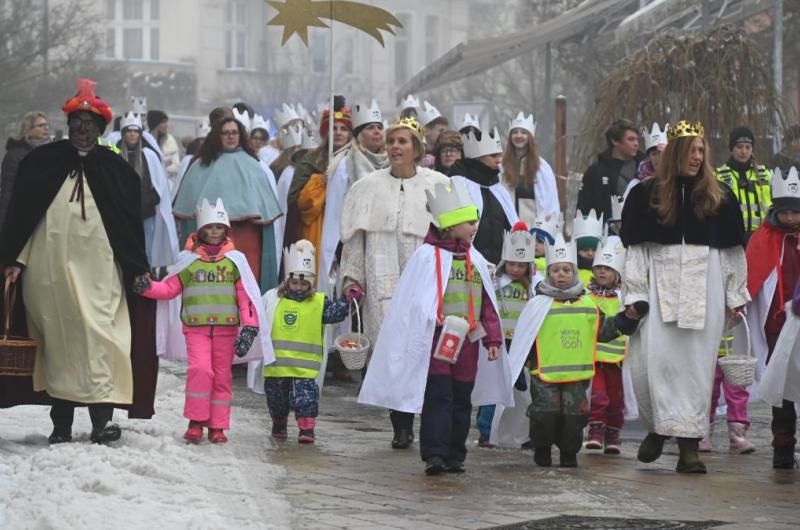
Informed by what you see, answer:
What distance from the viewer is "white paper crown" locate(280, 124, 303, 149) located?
61.4 feet

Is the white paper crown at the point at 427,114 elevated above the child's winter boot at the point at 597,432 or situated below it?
above

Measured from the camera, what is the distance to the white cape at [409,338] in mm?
11492

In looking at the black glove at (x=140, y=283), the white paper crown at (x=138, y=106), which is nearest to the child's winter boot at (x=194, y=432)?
the black glove at (x=140, y=283)

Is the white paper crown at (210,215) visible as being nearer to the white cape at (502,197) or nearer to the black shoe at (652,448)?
the white cape at (502,197)

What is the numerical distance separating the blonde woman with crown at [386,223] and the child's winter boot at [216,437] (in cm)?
122

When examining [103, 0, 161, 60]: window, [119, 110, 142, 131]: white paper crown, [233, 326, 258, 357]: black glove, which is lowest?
[233, 326, 258, 357]: black glove

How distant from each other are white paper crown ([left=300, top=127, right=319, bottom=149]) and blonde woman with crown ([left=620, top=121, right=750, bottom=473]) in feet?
21.5

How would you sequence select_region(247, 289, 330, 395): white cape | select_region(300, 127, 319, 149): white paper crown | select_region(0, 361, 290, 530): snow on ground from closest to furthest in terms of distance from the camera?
select_region(0, 361, 290, 530): snow on ground, select_region(247, 289, 330, 395): white cape, select_region(300, 127, 319, 149): white paper crown

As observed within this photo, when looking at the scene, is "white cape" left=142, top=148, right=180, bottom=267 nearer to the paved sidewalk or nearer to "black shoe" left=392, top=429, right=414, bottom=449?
the paved sidewalk

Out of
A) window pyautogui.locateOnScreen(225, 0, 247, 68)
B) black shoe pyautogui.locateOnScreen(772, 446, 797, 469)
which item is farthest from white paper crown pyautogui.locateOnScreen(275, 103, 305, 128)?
window pyautogui.locateOnScreen(225, 0, 247, 68)

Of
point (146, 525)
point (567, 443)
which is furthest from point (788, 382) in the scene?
point (146, 525)

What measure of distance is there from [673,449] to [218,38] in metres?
78.9

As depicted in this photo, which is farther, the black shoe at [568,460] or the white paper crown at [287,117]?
the white paper crown at [287,117]

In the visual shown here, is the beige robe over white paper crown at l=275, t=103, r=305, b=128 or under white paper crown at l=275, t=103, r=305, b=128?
under
